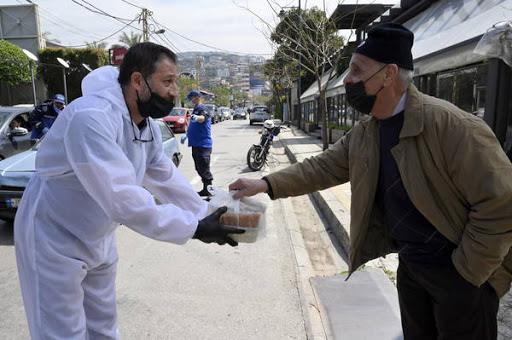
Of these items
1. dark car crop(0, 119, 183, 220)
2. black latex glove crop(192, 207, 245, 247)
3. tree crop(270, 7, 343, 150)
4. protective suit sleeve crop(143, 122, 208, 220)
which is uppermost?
tree crop(270, 7, 343, 150)

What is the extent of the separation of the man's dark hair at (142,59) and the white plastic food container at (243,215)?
0.81 meters

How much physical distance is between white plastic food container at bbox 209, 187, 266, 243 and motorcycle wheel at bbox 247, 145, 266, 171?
8.16m

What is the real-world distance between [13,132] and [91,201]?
8169 mm

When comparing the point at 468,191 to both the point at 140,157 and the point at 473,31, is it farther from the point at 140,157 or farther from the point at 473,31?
the point at 473,31

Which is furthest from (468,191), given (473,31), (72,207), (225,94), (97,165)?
(225,94)

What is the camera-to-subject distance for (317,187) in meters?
2.40

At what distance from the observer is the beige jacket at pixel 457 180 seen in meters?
1.54

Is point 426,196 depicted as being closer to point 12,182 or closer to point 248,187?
point 248,187

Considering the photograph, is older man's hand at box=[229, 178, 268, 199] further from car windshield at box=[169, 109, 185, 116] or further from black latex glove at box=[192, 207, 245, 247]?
car windshield at box=[169, 109, 185, 116]

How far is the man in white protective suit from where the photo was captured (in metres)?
1.72

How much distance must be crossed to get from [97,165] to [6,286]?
3.13 metres

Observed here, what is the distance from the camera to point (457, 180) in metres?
1.61

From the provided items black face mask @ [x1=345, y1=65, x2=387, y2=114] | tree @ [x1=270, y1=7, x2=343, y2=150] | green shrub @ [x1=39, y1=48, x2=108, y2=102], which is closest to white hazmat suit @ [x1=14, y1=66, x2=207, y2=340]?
black face mask @ [x1=345, y1=65, x2=387, y2=114]

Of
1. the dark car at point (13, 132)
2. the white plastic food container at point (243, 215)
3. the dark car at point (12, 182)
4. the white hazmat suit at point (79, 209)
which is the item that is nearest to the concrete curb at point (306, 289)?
the white plastic food container at point (243, 215)
